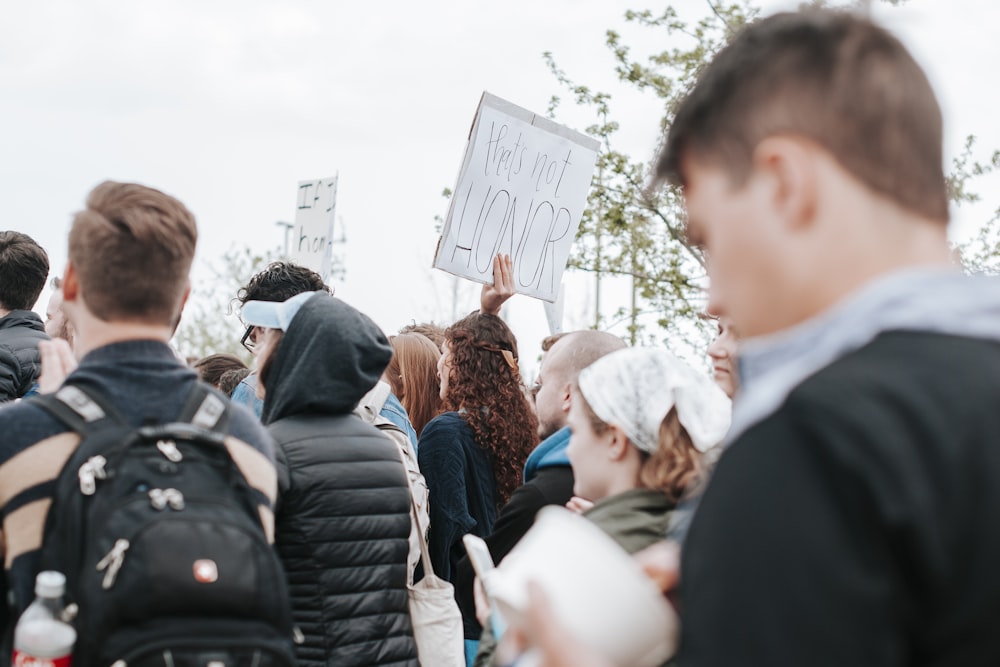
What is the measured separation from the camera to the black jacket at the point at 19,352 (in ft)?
15.6

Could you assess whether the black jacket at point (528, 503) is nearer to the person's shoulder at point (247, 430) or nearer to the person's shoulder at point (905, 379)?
the person's shoulder at point (247, 430)

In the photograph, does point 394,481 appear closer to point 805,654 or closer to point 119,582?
point 119,582

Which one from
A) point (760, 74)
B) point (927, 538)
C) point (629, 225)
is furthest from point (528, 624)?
point (629, 225)

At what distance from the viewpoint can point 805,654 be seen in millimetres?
975

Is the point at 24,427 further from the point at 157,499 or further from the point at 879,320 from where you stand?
the point at 879,320

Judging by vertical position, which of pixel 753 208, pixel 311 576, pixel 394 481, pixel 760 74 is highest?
pixel 760 74

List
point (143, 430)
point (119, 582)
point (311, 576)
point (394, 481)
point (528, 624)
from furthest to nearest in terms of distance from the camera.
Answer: point (394, 481)
point (311, 576)
point (143, 430)
point (119, 582)
point (528, 624)

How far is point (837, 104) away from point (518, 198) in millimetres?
4410

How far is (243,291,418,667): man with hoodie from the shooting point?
3.21 meters

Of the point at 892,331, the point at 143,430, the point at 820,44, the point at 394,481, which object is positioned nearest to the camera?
the point at 892,331

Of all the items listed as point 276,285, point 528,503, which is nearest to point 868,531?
point 528,503

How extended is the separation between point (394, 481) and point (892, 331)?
2.50 m

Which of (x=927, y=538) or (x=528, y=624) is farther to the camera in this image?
(x=528, y=624)

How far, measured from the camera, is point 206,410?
2.37 m
